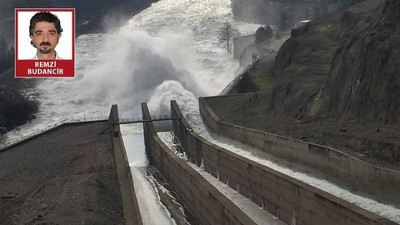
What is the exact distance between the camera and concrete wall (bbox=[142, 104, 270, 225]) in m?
21.3

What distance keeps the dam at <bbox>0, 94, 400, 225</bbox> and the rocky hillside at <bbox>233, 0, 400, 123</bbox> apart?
456 centimetres

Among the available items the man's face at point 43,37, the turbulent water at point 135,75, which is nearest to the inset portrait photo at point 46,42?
the man's face at point 43,37

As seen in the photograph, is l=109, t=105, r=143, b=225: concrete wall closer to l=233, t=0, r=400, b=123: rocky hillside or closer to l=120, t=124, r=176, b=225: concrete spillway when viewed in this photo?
l=120, t=124, r=176, b=225: concrete spillway

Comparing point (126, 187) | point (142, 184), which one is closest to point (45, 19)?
point (126, 187)

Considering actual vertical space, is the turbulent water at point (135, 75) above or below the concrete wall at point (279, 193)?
above

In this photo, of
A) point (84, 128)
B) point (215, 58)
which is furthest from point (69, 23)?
point (215, 58)

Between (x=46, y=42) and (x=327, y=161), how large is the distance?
17341mm

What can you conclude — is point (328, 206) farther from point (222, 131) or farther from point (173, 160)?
point (222, 131)

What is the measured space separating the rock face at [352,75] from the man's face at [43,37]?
19225 millimetres

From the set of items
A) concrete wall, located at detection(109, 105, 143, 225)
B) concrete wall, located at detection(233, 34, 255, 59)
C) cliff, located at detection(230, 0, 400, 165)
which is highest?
concrete wall, located at detection(233, 34, 255, 59)

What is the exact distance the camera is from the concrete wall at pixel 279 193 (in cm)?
1956

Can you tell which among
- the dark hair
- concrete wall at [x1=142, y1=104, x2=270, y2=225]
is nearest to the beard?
the dark hair

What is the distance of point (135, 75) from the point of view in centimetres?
8662

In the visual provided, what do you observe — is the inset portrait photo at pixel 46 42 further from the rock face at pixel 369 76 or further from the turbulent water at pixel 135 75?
the turbulent water at pixel 135 75
